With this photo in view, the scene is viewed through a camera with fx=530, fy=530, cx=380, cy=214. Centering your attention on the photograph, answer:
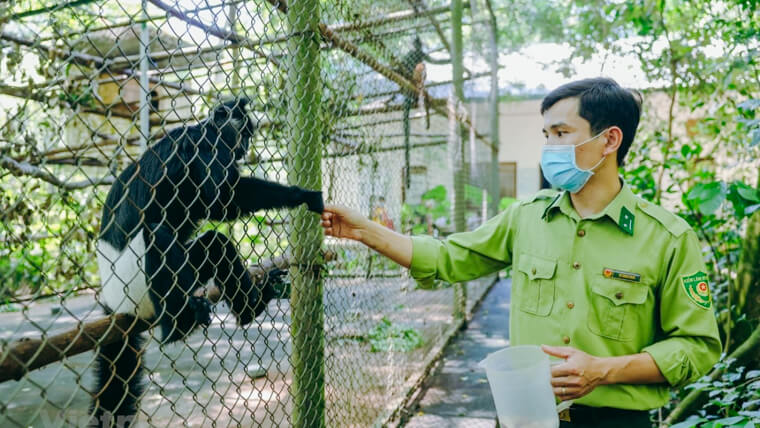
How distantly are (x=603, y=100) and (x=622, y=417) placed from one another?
94cm

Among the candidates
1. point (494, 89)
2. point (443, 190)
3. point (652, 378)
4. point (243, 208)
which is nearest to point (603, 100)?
point (652, 378)

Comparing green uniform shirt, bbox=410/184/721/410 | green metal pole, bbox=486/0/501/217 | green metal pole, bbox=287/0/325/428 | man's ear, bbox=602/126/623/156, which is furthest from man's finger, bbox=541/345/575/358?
green metal pole, bbox=486/0/501/217

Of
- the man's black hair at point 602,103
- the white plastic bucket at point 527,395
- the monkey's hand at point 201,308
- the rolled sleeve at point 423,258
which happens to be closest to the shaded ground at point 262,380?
the monkey's hand at point 201,308

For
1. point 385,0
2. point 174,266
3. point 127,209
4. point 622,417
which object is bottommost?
point 622,417

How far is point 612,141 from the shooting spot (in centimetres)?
167

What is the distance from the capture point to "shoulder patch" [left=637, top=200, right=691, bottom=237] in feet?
4.99

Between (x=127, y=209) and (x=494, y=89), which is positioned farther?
(x=494, y=89)

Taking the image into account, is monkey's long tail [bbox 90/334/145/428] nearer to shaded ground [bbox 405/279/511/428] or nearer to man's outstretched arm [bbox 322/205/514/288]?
man's outstretched arm [bbox 322/205/514/288]

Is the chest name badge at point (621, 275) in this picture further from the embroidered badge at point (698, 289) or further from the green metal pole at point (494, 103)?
the green metal pole at point (494, 103)

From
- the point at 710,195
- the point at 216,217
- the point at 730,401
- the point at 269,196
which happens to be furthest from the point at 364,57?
the point at 730,401

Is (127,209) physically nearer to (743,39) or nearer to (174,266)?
(174,266)

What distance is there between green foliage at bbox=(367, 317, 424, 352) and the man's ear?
2.86m

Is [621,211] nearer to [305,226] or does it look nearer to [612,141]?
[612,141]

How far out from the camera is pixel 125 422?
76.0 inches
